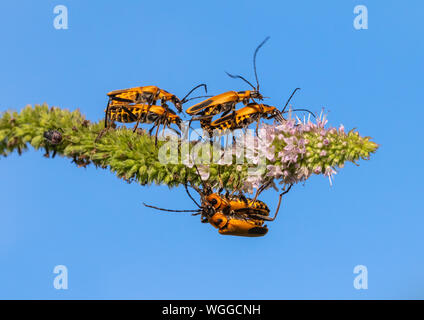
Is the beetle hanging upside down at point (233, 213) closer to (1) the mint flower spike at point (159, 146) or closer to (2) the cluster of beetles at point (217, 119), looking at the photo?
(2) the cluster of beetles at point (217, 119)

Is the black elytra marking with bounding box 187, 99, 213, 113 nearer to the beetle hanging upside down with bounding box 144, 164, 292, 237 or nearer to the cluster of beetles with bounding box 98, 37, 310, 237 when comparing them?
the cluster of beetles with bounding box 98, 37, 310, 237

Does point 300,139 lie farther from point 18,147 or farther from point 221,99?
point 18,147

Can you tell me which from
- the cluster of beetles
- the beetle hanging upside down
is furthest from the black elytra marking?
the beetle hanging upside down

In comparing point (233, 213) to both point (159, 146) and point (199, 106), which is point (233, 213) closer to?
point (199, 106)

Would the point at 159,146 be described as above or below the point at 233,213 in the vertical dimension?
above

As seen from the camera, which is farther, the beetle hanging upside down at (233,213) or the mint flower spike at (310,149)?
the beetle hanging upside down at (233,213)

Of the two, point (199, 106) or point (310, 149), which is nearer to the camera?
point (310, 149)

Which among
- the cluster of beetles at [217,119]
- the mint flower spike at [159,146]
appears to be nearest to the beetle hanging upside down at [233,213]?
the cluster of beetles at [217,119]

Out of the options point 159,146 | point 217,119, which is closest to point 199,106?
point 217,119
